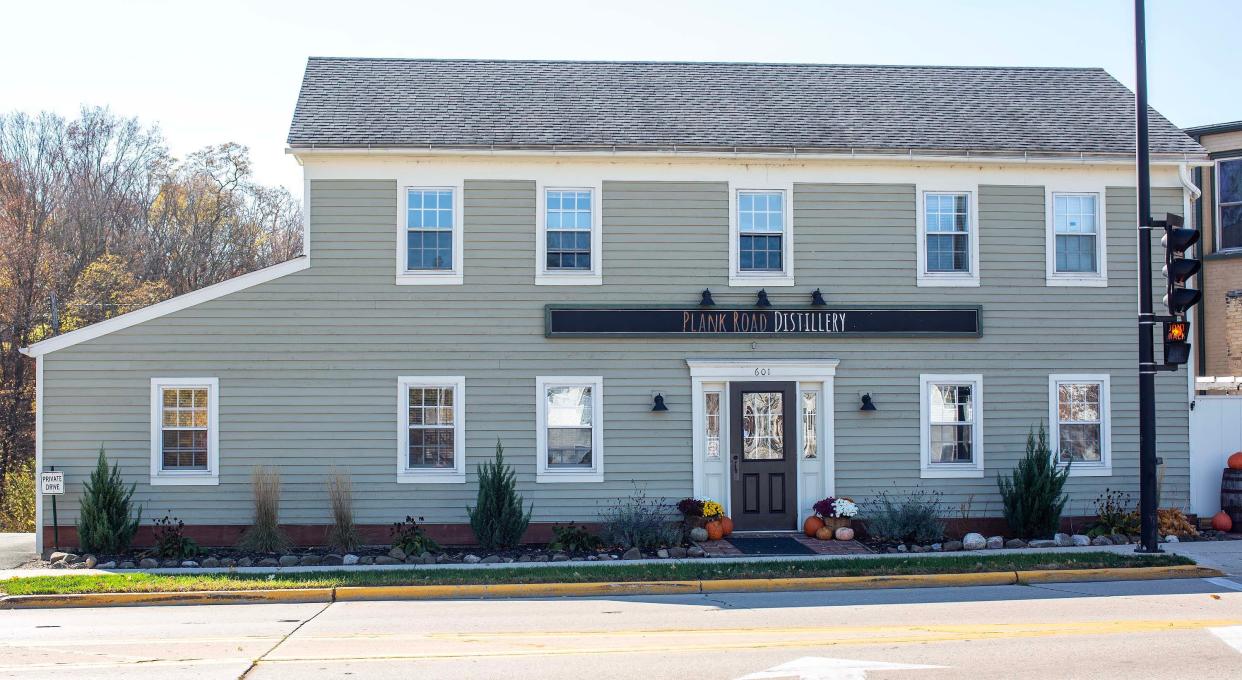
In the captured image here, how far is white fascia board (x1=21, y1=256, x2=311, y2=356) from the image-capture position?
16781 millimetres

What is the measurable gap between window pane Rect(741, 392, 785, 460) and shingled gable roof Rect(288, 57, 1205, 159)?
12.8 feet

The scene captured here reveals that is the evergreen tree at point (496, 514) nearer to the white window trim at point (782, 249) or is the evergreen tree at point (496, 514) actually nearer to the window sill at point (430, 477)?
the window sill at point (430, 477)

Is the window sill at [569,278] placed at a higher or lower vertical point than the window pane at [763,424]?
higher

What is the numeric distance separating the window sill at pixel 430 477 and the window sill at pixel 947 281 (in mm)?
7813

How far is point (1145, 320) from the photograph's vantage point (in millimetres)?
14688

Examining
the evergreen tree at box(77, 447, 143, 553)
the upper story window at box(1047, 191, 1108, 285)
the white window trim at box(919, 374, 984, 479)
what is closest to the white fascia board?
the evergreen tree at box(77, 447, 143, 553)

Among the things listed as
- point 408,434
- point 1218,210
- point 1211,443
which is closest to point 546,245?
point 408,434

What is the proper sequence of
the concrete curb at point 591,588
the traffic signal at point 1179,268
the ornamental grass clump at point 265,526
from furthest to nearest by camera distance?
the ornamental grass clump at point 265,526 < the traffic signal at point 1179,268 < the concrete curb at point 591,588

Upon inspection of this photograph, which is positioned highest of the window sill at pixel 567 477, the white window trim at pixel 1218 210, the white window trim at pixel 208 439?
the white window trim at pixel 1218 210

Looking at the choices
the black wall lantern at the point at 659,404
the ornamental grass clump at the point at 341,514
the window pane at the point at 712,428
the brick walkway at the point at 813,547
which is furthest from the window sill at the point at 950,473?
the ornamental grass clump at the point at 341,514

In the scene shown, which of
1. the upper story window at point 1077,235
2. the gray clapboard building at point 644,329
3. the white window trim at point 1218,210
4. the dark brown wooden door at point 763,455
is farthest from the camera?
the white window trim at point 1218,210

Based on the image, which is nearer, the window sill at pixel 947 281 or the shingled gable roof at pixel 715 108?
the shingled gable roof at pixel 715 108

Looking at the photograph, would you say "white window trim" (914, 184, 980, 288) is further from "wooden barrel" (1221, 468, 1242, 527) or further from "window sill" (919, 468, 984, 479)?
"wooden barrel" (1221, 468, 1242, 527)

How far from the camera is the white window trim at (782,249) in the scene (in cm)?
1778
